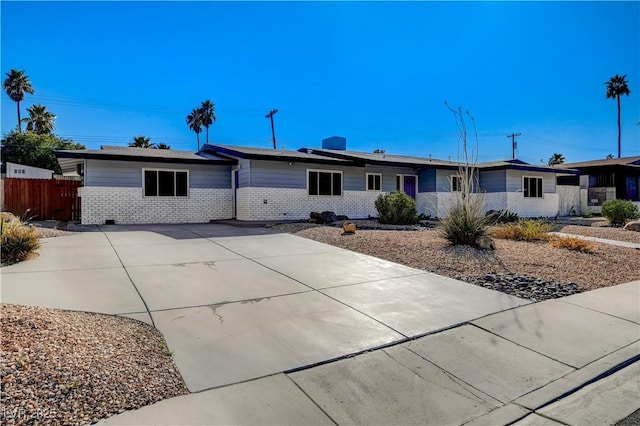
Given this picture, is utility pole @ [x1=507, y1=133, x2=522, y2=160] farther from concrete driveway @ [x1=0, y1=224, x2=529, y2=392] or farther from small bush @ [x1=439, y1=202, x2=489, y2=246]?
concrete driveway @ [x1=0, y1=224, x2=529, y2=392]

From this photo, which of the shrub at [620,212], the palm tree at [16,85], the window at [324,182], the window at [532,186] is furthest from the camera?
the palm tree at [16,85]

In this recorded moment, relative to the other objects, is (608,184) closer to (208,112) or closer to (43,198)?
(43,198)

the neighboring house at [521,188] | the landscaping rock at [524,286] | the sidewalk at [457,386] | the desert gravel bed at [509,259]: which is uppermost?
the neighboring house at [521,188]

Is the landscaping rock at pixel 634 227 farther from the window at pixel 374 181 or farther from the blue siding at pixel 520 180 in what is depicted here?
the window at pixel 374 181

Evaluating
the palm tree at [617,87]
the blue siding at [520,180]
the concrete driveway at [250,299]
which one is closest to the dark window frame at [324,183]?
the concrete driveway at [250,299]

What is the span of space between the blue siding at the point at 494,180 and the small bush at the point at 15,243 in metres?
21.7

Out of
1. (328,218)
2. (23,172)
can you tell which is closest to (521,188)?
(328,218)

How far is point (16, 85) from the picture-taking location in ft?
139

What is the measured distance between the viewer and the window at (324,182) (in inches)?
733

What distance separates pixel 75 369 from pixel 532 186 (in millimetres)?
26473

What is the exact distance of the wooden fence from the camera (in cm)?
1661

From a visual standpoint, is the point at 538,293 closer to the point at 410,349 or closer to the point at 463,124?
the point at 410,349

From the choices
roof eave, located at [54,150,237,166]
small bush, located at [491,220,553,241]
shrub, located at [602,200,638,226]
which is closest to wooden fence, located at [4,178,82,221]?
roof eave, located at [54,150,237,166]

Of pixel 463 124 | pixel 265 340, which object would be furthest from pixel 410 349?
pixel 463 124
